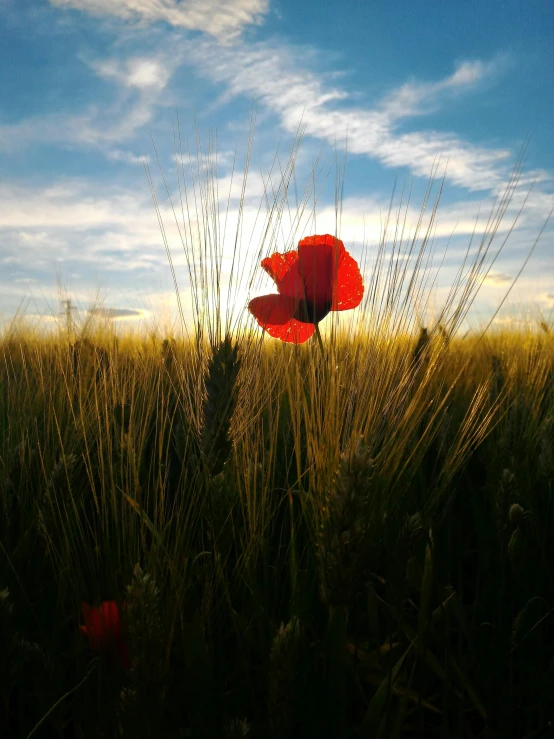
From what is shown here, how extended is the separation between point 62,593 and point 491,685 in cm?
72

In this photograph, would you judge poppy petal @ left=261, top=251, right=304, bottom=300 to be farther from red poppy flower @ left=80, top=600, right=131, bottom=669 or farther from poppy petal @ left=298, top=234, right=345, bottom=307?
red poppy flower @ left=80, top=600, right=131, bottom=669

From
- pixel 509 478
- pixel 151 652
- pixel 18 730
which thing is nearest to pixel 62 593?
pixel 18 730

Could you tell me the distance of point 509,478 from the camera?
3.50 feet

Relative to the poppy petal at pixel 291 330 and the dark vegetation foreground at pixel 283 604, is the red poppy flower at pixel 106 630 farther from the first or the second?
the poppy petal at pixel 291 330

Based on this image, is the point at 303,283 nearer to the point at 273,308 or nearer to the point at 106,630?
the point at 273,308

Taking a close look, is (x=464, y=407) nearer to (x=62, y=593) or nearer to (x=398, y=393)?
(x=398, y=393)

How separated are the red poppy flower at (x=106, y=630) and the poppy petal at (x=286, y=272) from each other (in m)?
0.70

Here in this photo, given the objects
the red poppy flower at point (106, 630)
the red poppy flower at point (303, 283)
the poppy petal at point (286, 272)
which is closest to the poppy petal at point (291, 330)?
the red poppy flower at point (303, 283)

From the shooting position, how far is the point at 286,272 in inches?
50.1

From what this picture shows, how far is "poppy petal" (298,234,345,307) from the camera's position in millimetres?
1245

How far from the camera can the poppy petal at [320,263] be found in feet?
4.09

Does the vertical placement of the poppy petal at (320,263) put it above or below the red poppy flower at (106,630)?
above

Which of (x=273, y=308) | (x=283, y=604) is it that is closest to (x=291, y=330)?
(x=273, y=308)

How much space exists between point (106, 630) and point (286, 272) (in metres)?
0.77
